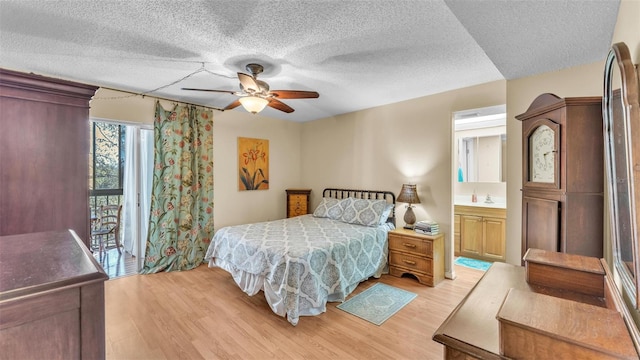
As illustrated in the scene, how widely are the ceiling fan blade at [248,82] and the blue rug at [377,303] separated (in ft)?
7.46

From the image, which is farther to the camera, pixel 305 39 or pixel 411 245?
pixel 411 245

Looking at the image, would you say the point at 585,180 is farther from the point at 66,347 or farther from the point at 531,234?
the point at 66,347

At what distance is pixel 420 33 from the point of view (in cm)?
199

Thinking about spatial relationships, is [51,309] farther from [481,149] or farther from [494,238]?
[481,149]

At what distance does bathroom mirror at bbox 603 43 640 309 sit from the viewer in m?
0.72

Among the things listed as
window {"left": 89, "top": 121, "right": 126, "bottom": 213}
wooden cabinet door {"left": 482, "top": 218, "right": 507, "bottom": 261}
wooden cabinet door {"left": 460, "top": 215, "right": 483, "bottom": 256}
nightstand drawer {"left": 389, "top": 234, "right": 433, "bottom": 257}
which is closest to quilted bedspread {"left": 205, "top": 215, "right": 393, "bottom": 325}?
nightstand drawer {"left": 389, "top": 234, "right": 433, "bottom": 257}

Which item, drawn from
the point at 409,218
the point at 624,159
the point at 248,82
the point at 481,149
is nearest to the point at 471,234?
the point at 409,218

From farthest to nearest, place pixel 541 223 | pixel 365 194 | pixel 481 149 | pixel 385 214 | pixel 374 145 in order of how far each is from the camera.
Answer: pixel 481 149 → pixel 365 194 → pixel 374 145 → pixel 385 214 → pixel 541 223

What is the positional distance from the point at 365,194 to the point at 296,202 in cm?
139

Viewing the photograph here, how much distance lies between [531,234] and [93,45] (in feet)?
11.7

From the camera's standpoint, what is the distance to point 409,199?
3623 mm

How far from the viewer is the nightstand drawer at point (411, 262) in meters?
3.26

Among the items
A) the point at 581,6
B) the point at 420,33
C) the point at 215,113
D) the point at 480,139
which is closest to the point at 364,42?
the point at 420,33

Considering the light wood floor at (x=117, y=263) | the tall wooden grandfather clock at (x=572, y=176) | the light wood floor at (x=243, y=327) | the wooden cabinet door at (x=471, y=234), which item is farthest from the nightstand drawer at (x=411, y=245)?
the light wood floor at (x=117, y=263)
